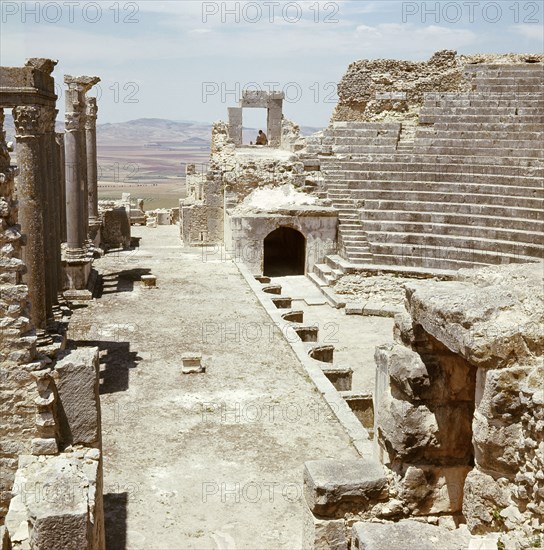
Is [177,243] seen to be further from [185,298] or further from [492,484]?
[492,484]

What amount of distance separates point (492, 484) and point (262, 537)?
275 centimetres

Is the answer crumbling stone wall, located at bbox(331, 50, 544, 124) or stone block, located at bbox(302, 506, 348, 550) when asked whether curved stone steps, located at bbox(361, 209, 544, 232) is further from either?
stone block, located at bbox(302, 506, 348, 550)

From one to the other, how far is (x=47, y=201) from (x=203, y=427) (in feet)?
15.2

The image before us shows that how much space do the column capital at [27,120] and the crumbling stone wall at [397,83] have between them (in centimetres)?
1529

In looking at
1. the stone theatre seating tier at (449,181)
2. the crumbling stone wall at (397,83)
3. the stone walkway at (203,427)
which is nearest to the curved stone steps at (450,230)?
the stone theatre seating tier at (449,181)

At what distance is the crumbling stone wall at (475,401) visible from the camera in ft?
13.0

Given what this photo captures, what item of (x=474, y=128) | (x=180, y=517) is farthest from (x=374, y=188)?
Result: (x=180, y=517)

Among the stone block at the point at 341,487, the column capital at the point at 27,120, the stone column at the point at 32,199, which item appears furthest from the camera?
the column capital at the point at 27,120

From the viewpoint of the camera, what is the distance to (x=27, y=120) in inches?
385

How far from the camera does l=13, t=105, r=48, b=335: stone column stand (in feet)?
30.3

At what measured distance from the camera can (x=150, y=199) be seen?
82688 millimetres

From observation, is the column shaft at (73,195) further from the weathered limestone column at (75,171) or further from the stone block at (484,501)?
the stone block at (484,501)

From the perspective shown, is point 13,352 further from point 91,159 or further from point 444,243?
point 91,159

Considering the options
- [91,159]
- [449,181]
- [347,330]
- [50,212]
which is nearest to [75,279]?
[50,212]
